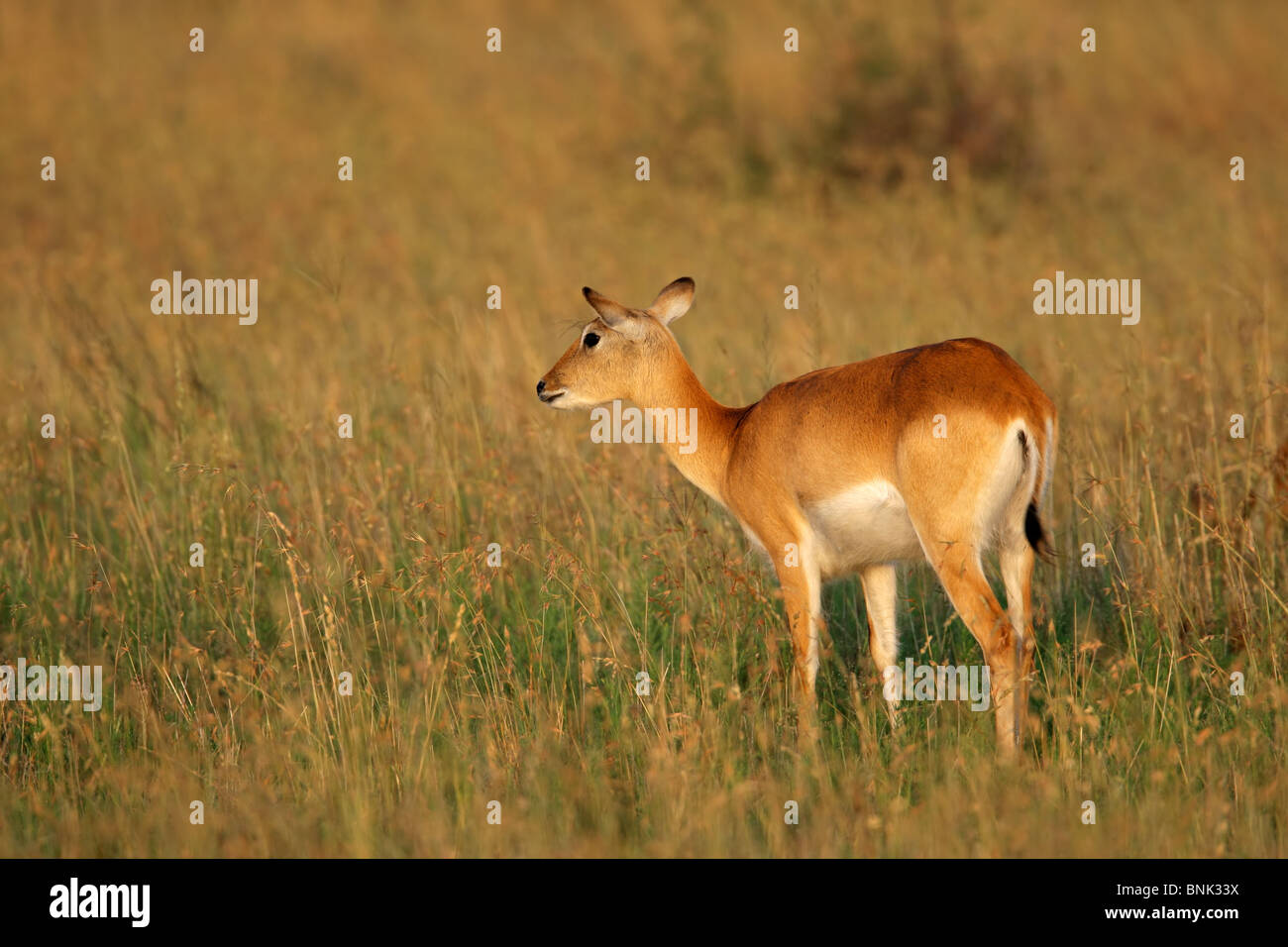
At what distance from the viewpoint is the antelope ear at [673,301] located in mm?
6387

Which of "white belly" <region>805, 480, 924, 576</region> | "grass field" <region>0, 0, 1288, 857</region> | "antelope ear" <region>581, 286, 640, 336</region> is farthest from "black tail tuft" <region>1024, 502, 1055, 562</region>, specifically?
"antelope ear" <region>581, 286, 640, 336</region>

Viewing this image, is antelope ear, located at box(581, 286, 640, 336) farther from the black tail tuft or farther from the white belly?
the black tail tuft

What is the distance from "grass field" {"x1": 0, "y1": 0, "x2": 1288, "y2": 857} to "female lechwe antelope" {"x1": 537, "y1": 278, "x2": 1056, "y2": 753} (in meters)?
0.23

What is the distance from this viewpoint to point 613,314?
6.03 m

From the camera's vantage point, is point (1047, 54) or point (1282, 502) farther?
point (1047, 54)

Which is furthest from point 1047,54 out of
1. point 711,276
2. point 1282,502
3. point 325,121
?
point 1282,502

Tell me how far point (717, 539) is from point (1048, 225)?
714 cm

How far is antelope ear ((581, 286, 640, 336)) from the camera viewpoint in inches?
233

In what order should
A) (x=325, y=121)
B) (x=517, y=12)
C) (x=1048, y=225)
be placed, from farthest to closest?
1. (x=517, y=12)
2. (x=325, y=121)
3. (x=1048, y=225)

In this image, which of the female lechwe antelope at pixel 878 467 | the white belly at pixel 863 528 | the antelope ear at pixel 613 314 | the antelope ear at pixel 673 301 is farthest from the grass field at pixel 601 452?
the antelope ear at pixel 613 314

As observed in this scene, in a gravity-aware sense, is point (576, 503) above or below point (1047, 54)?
below

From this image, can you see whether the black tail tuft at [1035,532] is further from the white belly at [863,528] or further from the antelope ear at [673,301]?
the antelope ear at [673,301]

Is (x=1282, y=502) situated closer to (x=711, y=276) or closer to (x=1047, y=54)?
(x=711, y=276)

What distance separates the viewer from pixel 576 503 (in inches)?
273
